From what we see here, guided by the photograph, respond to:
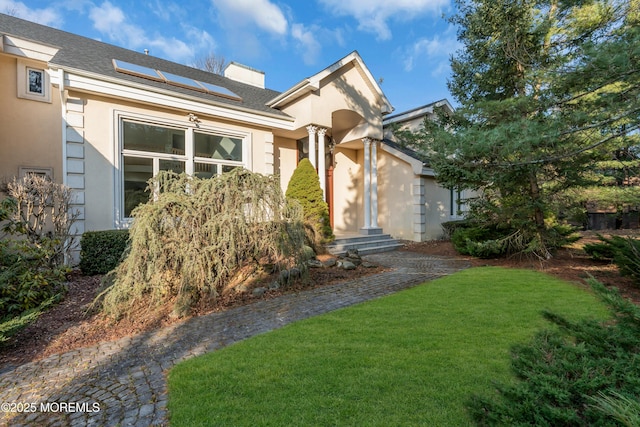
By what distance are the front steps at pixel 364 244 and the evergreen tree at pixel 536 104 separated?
317 centimetres

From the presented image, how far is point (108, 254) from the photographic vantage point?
6633 mm

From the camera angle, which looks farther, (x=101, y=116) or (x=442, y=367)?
(x=101, y=116)

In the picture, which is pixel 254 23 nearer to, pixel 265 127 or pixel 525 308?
pixel 265 127

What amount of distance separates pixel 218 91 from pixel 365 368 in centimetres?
964

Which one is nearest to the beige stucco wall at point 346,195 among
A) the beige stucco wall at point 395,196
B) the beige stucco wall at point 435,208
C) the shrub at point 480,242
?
the beige stucco wall at point 395,196

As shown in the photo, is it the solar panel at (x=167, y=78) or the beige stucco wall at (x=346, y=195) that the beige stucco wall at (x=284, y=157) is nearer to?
the solar panel at (x=167, y=78)

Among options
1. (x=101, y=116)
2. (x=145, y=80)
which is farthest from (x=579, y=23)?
(x=101, y=116)

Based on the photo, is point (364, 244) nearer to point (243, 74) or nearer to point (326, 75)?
point (326, 75)

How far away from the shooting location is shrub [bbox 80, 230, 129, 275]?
6543 millimetres

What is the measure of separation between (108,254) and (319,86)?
7.87 meters

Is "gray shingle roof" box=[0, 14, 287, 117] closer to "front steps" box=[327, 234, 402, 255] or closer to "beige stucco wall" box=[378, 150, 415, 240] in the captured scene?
"front steps" box=[327, 234, 402, 255]

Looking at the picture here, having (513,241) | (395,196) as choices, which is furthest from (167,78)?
(513,241)

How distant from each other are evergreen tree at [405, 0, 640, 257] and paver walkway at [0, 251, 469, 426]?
156 inches

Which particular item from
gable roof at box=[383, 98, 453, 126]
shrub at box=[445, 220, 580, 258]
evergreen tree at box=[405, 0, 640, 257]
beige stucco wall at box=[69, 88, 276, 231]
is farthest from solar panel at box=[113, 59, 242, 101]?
shrub at box=[445, 220, 580, 258]
